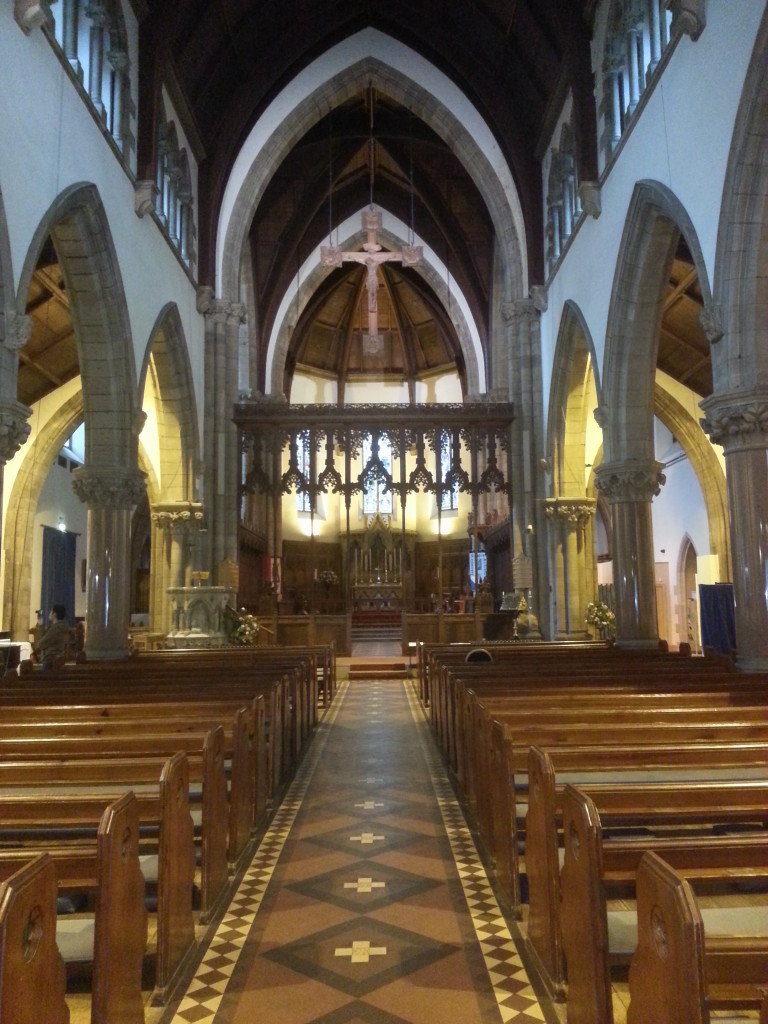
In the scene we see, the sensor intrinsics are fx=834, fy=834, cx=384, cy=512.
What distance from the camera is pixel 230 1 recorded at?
13156 mm

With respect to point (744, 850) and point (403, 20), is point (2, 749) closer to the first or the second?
point (744, 850)

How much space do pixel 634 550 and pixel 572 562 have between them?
12.5ft

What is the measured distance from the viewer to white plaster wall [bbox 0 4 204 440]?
7520 millimetres

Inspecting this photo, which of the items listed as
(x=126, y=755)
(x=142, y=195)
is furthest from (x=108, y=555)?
(x=126, y=755)

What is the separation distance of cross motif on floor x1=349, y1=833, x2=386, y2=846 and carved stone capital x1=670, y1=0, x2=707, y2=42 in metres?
7.65

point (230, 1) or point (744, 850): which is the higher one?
point (230, 1)

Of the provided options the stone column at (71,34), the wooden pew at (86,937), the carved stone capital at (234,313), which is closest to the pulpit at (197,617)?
the carved stone capital at (234,313)

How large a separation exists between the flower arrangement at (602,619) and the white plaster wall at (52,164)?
8.13 m

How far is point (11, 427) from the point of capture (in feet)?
24.2

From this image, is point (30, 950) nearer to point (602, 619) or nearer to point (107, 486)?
point (107, 486)

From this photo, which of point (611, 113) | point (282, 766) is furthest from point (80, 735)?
point (611, 113)

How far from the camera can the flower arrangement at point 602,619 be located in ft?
44.6

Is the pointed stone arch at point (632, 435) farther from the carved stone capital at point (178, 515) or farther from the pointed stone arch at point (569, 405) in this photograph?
the carved stone capital at point (178, 515)

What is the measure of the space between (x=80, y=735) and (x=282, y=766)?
2.48m
